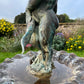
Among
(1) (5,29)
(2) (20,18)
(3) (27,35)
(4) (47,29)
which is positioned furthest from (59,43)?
(2) (20,18)

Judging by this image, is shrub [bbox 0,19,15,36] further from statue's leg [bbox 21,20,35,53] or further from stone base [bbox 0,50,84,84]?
statue's leg [bbox 21,20,35,53]

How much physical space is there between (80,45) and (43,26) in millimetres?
4885

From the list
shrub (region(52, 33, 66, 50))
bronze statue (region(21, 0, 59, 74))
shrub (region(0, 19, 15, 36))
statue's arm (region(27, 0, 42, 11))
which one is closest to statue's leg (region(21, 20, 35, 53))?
bronze statue (region(21, 0, 59, 74))

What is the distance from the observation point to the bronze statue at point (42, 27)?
6.60ft

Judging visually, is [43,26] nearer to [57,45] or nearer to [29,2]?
[29,2]

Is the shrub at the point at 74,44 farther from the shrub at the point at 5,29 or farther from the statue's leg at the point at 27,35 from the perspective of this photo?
the shrub at the point at 5,29

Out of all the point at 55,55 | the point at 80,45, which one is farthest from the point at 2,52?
the point at 80,45

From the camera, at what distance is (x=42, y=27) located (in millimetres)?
2068

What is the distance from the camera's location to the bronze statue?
2012 millimetres

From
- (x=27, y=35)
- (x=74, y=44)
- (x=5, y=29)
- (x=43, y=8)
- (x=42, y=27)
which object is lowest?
(x=74, y=44)

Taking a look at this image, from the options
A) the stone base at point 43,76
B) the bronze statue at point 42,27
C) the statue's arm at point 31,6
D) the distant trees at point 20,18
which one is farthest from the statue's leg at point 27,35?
the distant trees at point 20,18

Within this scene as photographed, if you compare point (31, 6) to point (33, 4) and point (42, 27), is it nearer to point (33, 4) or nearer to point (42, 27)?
point (33, 4)

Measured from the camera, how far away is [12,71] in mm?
2336

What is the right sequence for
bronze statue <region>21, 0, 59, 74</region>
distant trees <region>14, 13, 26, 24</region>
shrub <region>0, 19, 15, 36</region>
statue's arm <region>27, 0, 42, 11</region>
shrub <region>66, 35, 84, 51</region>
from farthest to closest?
1. distant trees <region>14, 13, 26, 24</region>
2. shrub <region>0, 19, 15, 36</region>
3. shrub <region>66, 35, 84, 51</region>
4. bronze statue <region>21, 0, 59, 74</region>
5. statue's arm <region>27, 0, 42, 11</region>
